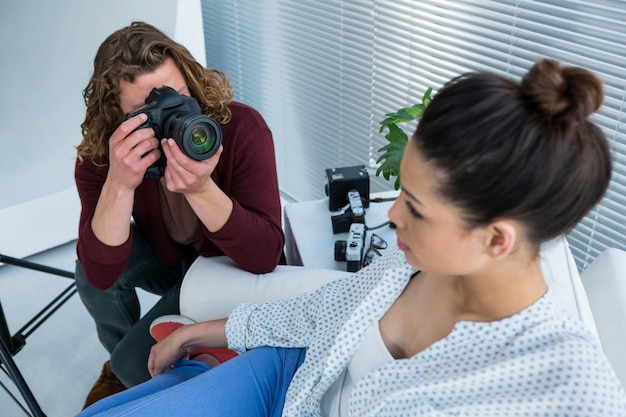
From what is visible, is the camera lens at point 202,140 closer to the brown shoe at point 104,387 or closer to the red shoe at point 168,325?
the red shoe at point 168,325

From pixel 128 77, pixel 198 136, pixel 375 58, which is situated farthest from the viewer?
pixel 375 58

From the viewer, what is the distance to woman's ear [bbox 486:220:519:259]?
738mm

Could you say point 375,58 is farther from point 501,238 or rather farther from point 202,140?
point 501,238

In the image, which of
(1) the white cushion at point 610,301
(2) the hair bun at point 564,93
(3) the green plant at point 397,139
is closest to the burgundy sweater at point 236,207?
(3) the green plant at point 397,139

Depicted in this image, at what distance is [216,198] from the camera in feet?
4.17

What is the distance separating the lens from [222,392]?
1.03m

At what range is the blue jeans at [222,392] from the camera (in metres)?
0.99

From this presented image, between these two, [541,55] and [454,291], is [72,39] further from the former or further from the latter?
[454,291]

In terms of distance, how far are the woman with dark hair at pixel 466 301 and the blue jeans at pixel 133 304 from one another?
15.7 inches

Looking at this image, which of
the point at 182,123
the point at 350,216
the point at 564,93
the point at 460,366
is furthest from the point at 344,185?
the point at 564,93

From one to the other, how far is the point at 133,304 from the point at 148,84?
650 millimetres

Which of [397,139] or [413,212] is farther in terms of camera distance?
[397,139]

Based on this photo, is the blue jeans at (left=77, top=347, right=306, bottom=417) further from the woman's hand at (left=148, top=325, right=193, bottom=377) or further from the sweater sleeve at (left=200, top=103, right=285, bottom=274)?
the sweater sleeve at (left=200, top=103, right=285, bottom=274)

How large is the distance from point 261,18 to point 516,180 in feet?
6.37
